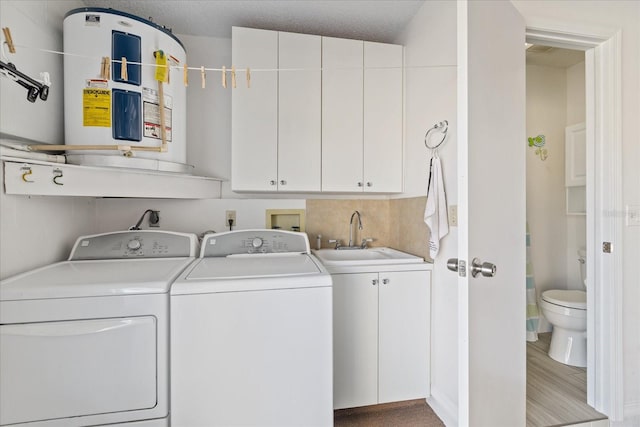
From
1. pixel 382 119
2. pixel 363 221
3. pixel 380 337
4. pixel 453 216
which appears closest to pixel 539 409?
pixel 380 337

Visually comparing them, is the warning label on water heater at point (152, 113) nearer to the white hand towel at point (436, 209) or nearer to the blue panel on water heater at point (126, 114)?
the blue panel on water heater at point (126, 114)

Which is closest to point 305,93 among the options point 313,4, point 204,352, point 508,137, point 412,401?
point 313,4

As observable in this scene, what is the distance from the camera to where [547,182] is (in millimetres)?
2576

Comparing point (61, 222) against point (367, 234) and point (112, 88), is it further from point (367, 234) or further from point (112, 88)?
point (367, 234)

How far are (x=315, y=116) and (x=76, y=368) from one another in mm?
1831

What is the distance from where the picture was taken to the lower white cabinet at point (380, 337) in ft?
5.43

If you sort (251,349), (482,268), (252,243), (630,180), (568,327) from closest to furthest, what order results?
(482,268) → (251,349) → (630,180) → (252,243) → (568,327)

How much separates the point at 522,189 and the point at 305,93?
1.47 meters

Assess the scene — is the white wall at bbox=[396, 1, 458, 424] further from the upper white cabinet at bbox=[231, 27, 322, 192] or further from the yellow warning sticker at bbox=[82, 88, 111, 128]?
the yellow warning sticker at bbox=[82, 88, 111, 128]

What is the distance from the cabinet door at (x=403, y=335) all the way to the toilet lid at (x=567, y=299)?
1.14 m

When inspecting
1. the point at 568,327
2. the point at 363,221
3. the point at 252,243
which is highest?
the point at 363,221

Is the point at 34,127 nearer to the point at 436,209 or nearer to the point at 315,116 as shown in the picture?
the point at 315,116

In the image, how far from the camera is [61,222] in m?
1.56

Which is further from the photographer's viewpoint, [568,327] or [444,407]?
[568,327]
